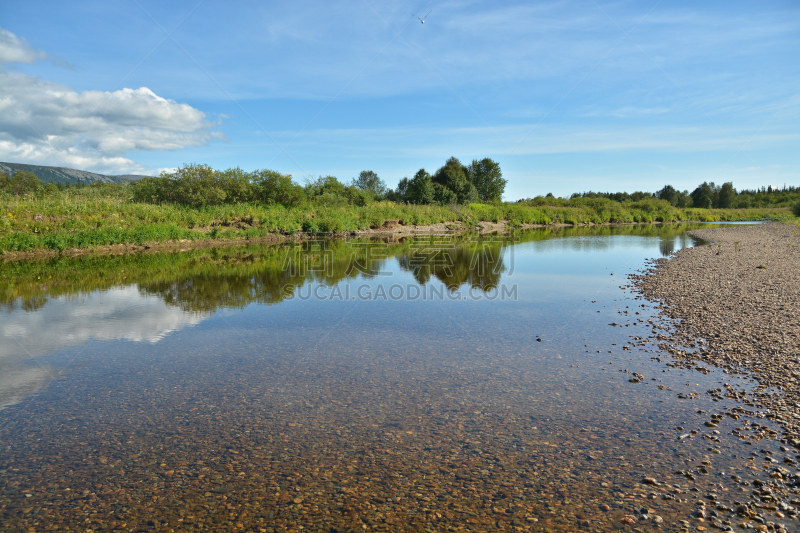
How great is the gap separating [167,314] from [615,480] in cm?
1070

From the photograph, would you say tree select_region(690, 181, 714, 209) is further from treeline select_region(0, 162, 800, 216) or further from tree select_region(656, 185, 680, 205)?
tree select_region(656, 185, 680, 205)

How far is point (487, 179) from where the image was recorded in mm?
80250

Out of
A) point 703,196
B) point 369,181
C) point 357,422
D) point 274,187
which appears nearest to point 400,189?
point 369,181

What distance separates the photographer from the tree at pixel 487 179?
80062mm

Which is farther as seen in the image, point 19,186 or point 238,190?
point 19,186

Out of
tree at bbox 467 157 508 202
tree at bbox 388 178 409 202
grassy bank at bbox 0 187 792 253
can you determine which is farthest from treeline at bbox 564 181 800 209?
grassy bank at bbox 0 187 792 253

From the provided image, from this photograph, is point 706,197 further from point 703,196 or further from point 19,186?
point 19,186

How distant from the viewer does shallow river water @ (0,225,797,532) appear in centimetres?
408

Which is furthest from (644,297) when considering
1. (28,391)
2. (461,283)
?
(28,391)

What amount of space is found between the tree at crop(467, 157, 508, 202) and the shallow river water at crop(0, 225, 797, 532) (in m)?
70.8

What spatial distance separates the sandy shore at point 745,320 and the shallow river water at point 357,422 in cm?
47

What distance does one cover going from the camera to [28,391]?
657cm

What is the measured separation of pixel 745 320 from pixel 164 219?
104 ft

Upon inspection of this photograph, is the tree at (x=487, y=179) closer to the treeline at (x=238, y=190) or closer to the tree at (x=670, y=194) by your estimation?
the treeline at (x=238, y=190)
